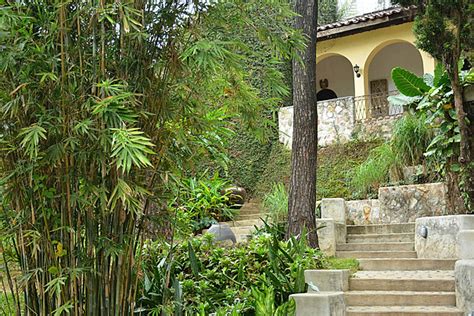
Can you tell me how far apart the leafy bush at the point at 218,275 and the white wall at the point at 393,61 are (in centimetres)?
1162

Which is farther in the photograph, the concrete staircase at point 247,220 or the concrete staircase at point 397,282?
the concrete staircase at point 247,220

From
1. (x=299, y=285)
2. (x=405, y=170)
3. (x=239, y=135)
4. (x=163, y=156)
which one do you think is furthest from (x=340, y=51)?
(x=163, y=156)

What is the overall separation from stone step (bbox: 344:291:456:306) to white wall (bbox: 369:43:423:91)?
36.9 feet

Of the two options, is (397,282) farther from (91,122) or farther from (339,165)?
(339,165)

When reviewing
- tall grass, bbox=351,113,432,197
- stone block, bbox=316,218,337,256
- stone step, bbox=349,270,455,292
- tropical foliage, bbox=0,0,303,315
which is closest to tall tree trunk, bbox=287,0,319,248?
stone block, bbox=316,218,337,256

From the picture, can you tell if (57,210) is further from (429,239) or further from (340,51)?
(340,51)

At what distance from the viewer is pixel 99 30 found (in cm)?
389

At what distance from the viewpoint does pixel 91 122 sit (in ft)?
11.5

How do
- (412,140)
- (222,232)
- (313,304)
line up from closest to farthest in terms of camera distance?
(313,304) < (222,232) < (412,140)

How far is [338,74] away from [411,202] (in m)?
8.65

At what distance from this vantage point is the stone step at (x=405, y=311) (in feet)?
20.8

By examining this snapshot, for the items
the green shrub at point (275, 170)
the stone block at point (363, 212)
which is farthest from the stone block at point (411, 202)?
the green shrub at point (275, 170)

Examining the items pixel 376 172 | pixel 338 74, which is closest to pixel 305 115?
pixel 376 172

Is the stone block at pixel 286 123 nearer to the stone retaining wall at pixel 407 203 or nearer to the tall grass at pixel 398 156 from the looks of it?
the tall grass at pixel 398 156
